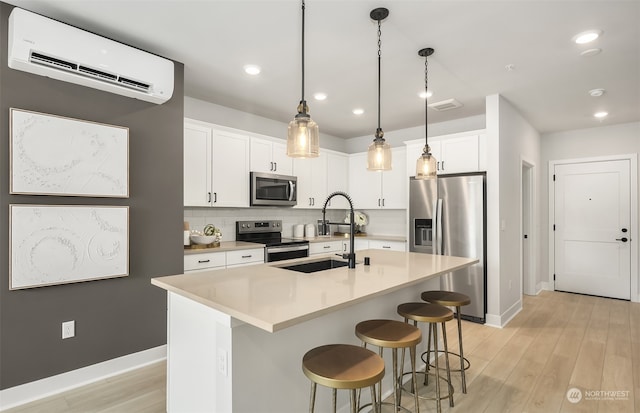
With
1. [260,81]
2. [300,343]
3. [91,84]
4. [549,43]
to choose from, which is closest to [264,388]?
[300,343]

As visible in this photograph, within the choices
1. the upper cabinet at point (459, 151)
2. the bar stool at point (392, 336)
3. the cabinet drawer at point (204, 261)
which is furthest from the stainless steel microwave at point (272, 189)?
the bar stool at point (392, 336)

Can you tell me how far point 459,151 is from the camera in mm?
4293

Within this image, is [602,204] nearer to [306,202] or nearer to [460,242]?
[460,242]

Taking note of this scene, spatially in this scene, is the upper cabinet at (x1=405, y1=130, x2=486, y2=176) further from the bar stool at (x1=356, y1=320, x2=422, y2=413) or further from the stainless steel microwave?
the bar stool at (x1=356, y1=320, x2=422, y2=413)

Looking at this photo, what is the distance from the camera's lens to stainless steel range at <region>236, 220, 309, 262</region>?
13.4ft

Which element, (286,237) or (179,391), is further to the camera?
(286,237)

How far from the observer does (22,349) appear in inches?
89.7

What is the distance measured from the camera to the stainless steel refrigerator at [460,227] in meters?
3.98

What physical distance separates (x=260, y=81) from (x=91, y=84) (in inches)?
58.9

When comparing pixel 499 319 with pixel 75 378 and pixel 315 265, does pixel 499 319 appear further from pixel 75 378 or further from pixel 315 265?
pixel 75 378

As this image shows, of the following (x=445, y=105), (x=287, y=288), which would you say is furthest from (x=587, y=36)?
(x=287, y=288)

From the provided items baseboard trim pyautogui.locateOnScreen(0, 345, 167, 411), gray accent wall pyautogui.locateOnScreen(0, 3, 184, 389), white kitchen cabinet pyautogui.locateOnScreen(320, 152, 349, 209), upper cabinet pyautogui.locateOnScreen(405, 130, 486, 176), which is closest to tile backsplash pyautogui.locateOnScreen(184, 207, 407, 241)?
white kitchen cabinet pyautogui.locateOnScreen(320, 152, 349, 209)

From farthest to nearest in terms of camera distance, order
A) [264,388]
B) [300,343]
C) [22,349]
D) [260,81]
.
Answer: [260,81]
[22,349]
[300,343]
[264,388]

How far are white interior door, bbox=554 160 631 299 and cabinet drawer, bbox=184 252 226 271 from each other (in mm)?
5279
